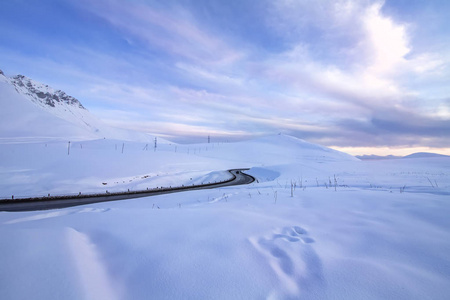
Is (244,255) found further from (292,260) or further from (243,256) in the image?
(292,260)

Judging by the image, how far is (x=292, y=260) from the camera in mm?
2939

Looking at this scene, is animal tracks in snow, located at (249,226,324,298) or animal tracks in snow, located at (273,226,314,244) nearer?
animal tracks in snow, located at (249,226,324,298)

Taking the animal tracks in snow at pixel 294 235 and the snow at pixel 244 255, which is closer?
the snow at pixel 244 255

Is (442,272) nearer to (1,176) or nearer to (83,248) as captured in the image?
(83,248)

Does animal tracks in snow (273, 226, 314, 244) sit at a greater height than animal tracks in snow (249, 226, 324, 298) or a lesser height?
greater

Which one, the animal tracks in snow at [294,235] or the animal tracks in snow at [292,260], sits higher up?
the animal tracks in snow at [294,235]

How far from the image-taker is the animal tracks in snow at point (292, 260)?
2447 millimetres

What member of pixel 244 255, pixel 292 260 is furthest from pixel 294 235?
pixel 244 255

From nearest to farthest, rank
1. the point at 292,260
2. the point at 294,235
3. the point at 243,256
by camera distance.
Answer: the point at 292,260
the point at 243,256
the point at 294,235

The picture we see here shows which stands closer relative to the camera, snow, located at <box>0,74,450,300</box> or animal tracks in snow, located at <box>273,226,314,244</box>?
snow, located at <box>0,74,450,300</box>

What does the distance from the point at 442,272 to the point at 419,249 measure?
0.62 metres

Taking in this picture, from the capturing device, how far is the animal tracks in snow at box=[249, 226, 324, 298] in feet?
8.03

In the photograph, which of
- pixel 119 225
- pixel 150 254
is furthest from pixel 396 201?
pixel 119 225

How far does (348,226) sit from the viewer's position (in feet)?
13.7
